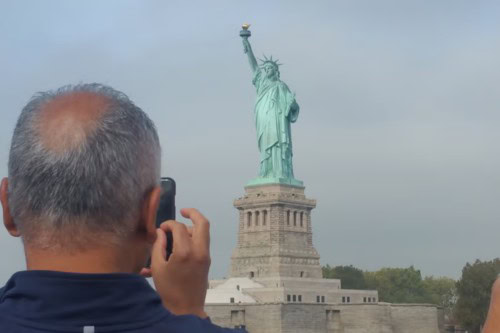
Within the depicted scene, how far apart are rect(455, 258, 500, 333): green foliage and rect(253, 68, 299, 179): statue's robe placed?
13.9 metres

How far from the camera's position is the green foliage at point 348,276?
91062mm

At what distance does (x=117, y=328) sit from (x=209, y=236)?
383 millimetres

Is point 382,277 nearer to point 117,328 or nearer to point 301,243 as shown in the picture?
point 301,243

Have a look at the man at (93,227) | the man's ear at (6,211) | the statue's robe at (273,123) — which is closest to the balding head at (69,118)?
the man at (93,227)

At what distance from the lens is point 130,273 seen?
233 centimetres

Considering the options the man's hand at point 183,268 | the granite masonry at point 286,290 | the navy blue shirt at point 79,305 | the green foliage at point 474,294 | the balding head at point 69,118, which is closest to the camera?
the navy blue shirt at point 79,305

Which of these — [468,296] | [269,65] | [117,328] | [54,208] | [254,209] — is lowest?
[117,328]

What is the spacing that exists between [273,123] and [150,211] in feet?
200

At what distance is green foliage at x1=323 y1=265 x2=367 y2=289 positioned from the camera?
299ft

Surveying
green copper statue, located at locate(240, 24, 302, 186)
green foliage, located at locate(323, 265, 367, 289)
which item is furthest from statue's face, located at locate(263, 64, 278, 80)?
green foliage, located at locate(323, 265, 367, 289)

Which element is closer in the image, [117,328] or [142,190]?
[117,328]

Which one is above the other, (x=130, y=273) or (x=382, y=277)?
(x=382, y=277)

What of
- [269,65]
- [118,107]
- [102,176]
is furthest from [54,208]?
[269,65]

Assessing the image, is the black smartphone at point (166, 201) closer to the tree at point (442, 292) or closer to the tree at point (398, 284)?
the tree at point (398, 284)
